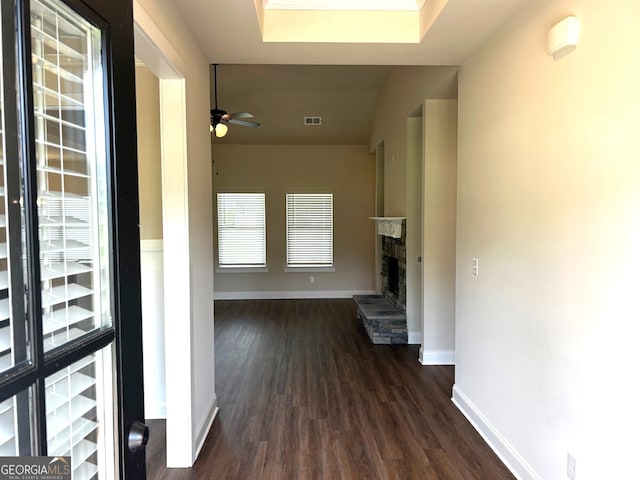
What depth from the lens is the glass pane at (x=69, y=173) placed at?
682 millimetres

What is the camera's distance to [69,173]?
767mm

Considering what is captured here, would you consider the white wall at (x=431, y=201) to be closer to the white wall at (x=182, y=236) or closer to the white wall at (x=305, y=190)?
the white wall at (x=182, y=236)

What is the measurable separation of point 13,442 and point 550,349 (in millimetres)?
2040

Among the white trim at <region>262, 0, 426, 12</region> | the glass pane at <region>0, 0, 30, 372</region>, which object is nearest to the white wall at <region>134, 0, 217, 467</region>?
the white trim at <region>262, 0, 426, 12</region>

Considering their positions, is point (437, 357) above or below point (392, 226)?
below

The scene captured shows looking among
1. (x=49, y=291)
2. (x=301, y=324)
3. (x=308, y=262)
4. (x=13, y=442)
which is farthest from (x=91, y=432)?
(x=308, y=262)

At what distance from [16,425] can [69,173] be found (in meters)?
0.48

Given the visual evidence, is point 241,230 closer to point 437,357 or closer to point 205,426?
point 437,357

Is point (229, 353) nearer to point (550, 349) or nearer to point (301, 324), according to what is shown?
point (301, 324)

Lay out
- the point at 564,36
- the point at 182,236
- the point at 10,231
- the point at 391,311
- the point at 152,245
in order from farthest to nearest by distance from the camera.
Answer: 1. the point at 391,311
2. the point at 152,245
3. the point at 182,236
4. the point at 564,36
5. the point at 10,231

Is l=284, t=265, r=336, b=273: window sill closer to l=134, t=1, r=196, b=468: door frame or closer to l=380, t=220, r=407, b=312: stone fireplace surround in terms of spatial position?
l=380, t=220, r=407, b=312: stone fireplace surround

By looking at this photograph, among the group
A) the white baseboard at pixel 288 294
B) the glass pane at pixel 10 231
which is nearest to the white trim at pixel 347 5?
the glass pane at pixel 10 231

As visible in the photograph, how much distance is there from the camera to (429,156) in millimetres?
3545

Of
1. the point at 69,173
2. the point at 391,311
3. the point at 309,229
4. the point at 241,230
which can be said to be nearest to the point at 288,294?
the point at 309,229
